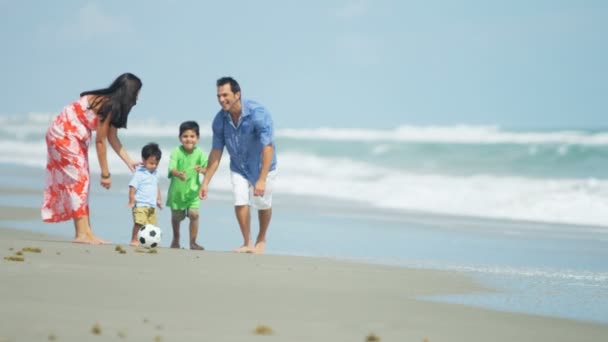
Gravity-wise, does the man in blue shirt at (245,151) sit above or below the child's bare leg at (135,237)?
above

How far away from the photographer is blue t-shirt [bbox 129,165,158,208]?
827cm

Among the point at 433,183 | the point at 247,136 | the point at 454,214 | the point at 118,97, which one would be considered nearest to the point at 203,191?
the point at 247,136

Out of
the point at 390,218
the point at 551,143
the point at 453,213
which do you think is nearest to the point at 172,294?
the point at 390,218

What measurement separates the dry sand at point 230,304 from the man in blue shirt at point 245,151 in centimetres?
102

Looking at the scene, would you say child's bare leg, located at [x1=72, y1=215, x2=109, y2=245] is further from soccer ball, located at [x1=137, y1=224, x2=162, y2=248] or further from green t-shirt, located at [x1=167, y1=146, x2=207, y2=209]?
green t-shirt, located at [x1=167, y1=146, x2=207, y2=209]

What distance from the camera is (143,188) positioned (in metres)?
8.28

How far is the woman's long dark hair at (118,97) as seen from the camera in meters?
7.55

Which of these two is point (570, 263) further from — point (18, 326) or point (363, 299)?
point (18, 326)

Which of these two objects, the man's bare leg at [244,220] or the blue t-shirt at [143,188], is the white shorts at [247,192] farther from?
the blue t-shirt at [143,188]

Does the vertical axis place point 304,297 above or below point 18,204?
below

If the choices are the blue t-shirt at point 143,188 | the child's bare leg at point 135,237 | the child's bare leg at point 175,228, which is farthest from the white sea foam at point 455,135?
the child's bare leg at point 135,237

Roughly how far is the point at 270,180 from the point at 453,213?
19.7 ft

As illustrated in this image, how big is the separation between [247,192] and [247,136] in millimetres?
471

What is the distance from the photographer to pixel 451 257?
8.49 meters
